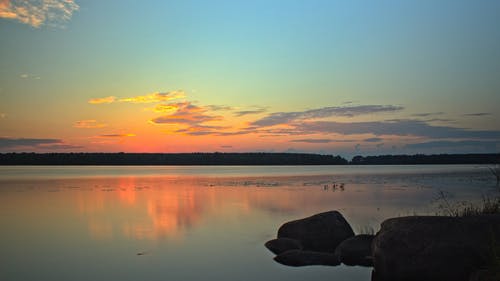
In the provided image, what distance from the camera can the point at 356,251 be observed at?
12.4m

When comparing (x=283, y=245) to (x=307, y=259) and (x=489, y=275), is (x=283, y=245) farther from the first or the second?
(x=489, y=275)

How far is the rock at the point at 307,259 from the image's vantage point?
464 inches

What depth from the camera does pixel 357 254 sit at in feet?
40.2

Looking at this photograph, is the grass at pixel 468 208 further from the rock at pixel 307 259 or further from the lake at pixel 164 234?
the rock at pixel 307 259

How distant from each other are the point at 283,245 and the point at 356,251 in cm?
244

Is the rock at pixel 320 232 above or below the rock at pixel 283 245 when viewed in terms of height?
above

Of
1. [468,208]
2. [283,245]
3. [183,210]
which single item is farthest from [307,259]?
[183,210]

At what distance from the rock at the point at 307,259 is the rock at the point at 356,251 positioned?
378 millimetres

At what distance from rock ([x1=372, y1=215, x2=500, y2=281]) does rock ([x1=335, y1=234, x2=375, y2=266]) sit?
1.83m

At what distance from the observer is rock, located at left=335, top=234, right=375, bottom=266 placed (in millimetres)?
12031

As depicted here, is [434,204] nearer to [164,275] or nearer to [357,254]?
[357,254]

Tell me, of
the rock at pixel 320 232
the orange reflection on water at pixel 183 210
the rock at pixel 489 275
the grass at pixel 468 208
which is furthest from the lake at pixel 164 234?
the rock at pixel 489 275

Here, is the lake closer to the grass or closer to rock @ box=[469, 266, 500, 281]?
the grass

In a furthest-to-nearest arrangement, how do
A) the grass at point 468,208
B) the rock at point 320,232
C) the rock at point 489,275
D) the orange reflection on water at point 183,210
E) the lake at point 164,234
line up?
the orange reflection on water at point 183,210 < the rock at point 320,232 < the grass at point 468,208 < the lake at point 164,234 < the rock at point 489,275
